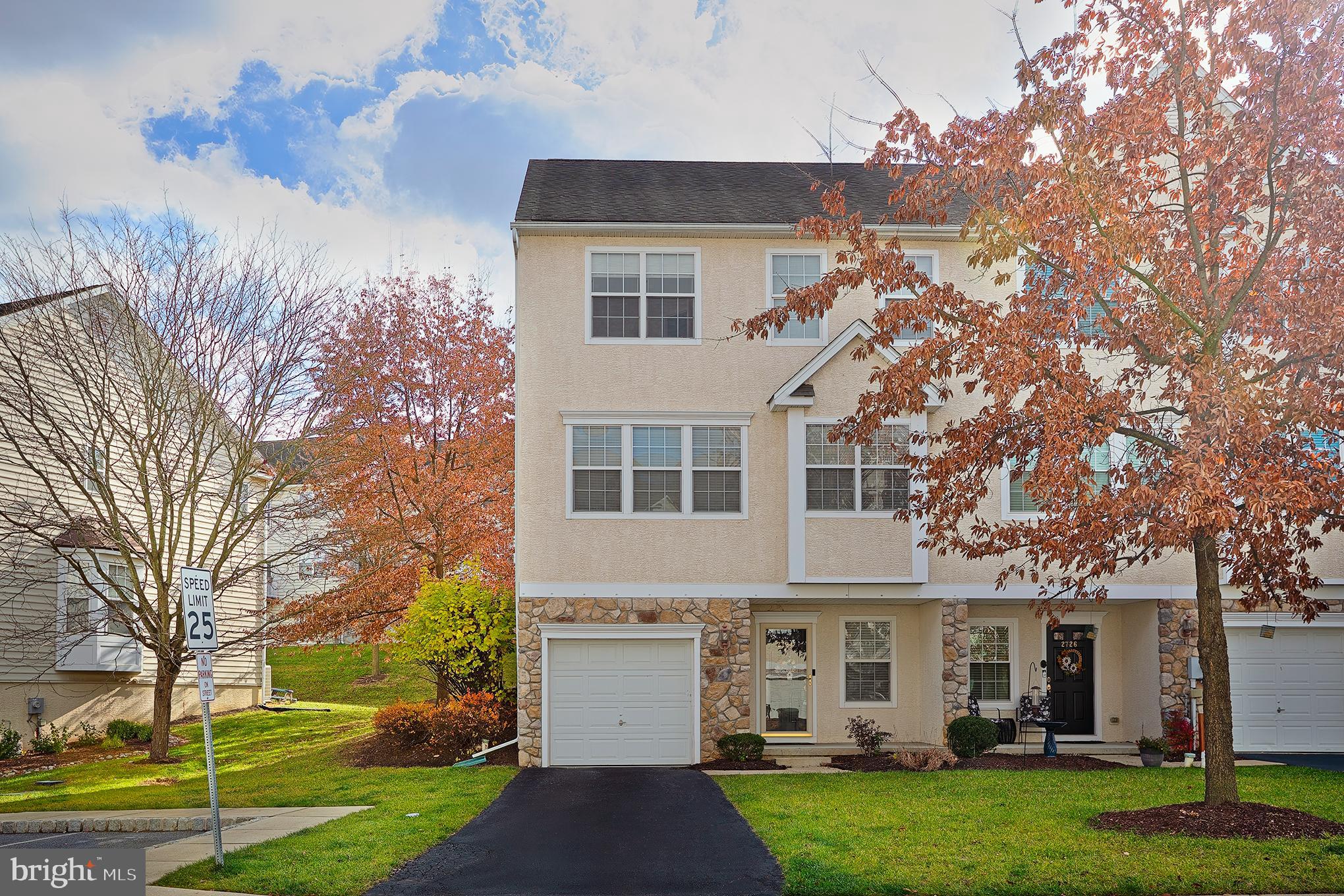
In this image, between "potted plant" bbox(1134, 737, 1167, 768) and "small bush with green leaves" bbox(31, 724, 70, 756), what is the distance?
19.8 metres

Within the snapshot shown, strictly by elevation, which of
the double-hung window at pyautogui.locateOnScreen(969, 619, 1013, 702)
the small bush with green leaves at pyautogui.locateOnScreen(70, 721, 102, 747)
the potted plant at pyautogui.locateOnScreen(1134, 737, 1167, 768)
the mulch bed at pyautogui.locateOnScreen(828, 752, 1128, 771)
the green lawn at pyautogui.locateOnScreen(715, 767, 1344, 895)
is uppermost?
the double-hung window at pyautogui.locateOnScreen(969, 619, 1013, 702)

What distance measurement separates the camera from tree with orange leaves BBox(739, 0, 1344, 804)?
10008 millimetres

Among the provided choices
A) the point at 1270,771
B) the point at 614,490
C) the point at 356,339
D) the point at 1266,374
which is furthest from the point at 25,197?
the point at 1270,771

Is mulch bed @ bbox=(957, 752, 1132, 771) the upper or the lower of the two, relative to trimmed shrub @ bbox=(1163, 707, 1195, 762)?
lower

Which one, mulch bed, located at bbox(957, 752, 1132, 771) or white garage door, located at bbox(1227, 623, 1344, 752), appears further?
white garage door, located at bbox(1227, 623, 1344, 752)

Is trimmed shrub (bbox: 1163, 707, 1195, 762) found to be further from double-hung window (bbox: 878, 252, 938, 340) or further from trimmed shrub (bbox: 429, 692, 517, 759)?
trimmed shrub (bbox: 429, 692, 517, 759)

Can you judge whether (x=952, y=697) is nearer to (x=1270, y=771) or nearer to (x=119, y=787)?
(x=1270, y=771)

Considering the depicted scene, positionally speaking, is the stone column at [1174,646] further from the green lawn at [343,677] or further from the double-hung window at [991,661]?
the green lawn at [343,677]

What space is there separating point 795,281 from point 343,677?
810 inches

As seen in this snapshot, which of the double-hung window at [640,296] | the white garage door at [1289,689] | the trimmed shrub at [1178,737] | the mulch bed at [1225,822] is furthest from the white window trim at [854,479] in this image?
the white garage door at [1289,689]

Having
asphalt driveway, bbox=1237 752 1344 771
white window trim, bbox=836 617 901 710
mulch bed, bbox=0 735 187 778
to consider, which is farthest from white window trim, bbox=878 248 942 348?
mulch bed, bbox=0 735 187 778

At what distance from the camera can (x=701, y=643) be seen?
17.1m

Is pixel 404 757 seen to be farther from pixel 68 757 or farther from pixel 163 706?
pixel 68 757

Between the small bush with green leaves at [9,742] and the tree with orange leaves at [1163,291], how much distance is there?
17.1 meters
